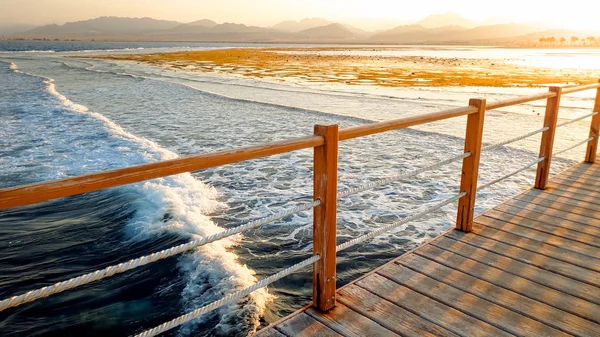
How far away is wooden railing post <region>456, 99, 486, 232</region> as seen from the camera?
395 cm

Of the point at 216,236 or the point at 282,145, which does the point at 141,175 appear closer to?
the point at 216,236

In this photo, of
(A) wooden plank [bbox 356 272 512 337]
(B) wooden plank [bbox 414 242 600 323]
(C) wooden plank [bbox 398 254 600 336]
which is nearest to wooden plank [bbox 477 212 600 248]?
(B) wooden plank [bbox 414 242 600 323]

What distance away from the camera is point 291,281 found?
4.82m

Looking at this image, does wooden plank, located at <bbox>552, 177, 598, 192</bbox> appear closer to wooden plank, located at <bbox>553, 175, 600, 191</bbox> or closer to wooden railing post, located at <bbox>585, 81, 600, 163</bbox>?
wooden plank, located at <bbox>553, 175, 600, 191</bbox>

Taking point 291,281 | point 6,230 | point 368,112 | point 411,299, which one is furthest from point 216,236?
point 368,112

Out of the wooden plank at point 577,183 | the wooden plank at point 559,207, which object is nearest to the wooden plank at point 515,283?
the wooden plank at point 559,207

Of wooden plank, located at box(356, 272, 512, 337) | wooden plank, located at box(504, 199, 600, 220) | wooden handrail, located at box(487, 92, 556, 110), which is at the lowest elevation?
wooden plank, located at box(504, 199, 600, 220)

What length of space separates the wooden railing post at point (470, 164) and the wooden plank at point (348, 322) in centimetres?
186

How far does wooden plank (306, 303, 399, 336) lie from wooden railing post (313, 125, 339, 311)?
0.19 feet

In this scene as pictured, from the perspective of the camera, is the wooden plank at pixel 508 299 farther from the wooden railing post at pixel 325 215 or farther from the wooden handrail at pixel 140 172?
the wooden handrail at pixel 140 172

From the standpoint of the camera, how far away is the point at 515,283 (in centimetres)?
335

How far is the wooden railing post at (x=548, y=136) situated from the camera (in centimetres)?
512

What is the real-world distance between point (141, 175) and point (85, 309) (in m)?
3.01

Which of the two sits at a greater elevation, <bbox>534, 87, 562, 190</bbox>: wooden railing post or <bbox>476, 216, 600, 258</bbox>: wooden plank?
<bbox>534, 87, 562, 190</bbox>: wooden railing post
